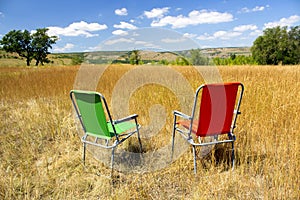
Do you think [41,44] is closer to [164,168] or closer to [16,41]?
[16,41]

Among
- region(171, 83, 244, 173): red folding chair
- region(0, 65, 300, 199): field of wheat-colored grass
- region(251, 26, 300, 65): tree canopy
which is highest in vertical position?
region(251, 26, 300, 65): tree canopy

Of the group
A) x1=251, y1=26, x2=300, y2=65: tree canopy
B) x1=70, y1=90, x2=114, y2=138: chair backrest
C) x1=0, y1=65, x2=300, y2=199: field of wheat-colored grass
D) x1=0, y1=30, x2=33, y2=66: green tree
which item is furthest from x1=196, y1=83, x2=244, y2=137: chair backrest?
x1=0, y1=30, x2=33, y2=66: green tree

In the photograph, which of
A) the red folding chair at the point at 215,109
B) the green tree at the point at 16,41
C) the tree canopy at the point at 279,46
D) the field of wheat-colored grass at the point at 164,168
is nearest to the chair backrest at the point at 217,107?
the red folding chair at the point at 215,109

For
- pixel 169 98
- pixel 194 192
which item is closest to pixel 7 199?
pixel 194 192

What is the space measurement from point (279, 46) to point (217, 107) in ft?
118

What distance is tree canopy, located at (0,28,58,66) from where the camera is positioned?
3014cm

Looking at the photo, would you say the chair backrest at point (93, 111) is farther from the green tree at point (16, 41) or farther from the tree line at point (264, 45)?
the green tree at point (16, 41)

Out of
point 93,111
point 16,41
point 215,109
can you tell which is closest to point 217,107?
point 215,109

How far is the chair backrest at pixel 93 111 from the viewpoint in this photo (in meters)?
1.59

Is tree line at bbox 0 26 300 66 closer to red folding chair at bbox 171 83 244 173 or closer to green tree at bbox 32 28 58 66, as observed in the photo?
green tree at bbox 32 28 58 66

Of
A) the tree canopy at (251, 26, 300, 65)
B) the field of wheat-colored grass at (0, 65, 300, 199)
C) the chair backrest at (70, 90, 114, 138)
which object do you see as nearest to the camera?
the field of wheat-colored grass at (0, 65, 300, 199)

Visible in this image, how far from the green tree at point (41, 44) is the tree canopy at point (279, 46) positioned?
1517 inches

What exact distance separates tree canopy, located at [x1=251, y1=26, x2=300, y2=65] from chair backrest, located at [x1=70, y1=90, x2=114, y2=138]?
3600cm

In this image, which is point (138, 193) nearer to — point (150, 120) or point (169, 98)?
point (150, 120)
